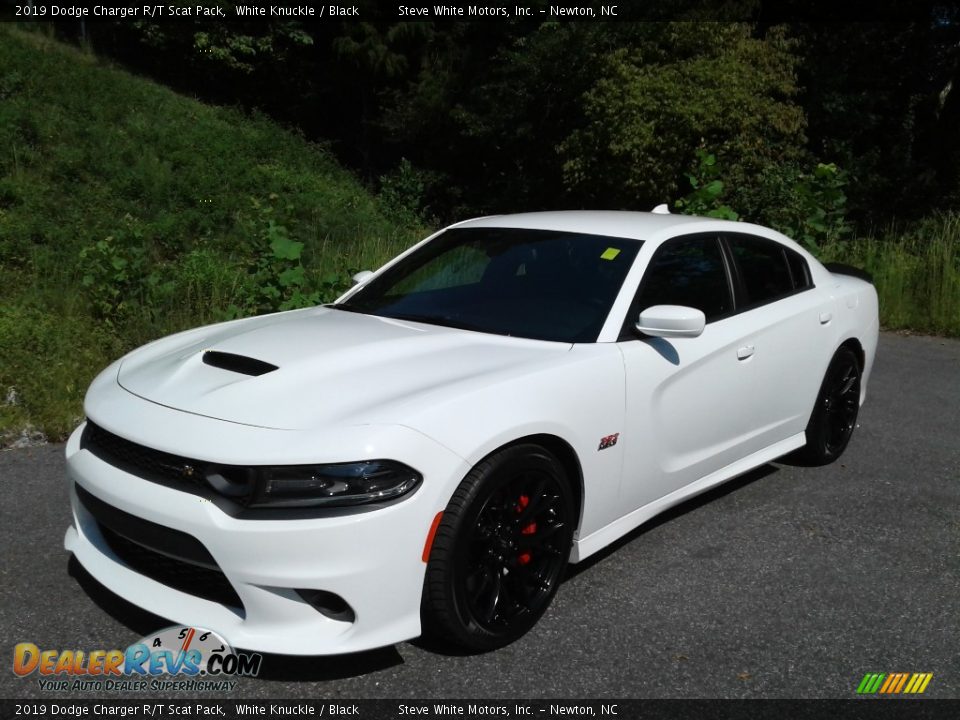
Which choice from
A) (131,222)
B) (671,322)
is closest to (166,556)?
Result: (671,322)

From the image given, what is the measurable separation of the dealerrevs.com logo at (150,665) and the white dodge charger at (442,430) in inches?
7.7

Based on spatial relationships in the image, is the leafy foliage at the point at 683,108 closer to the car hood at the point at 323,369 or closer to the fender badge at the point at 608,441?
the car hood at the point at 323,369

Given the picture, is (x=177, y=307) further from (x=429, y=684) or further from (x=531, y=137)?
(x=531, y=137)

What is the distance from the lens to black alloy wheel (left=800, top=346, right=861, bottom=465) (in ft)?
17.4

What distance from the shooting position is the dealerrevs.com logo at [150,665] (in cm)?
304

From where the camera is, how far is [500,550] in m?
3.27

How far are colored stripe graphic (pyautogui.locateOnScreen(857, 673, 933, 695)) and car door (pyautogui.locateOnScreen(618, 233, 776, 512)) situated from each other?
1.11 meters

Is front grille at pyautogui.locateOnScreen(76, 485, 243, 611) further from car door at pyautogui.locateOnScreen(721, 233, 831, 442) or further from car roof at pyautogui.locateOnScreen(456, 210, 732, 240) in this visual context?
car door at pyautogui.locateOnScreen(721, 233, 831, 442)

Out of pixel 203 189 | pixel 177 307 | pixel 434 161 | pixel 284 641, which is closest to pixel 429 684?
pixel 284 641

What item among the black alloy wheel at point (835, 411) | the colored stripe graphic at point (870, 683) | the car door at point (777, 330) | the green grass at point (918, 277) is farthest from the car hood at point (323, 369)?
the green grass at point (918, 277)

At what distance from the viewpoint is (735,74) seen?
17.1m

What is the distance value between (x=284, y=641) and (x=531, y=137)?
796 inches

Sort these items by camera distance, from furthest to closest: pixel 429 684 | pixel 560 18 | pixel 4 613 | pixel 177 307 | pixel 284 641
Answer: pixel 560 18, pixel 177 307, pixel 4 613, pixel 429 684, pixel 284 641

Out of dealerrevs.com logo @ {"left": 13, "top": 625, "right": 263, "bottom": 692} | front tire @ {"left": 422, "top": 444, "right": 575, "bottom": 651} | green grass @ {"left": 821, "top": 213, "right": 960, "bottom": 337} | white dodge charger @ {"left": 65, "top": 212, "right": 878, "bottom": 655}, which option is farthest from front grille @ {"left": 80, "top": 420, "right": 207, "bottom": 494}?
green grass @ {"left": 821, "top": 213, "right": 960, "bottom": 337}
